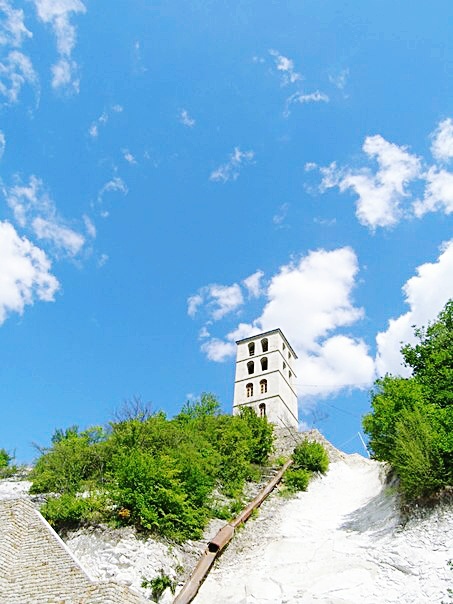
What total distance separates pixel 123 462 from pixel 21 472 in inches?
360

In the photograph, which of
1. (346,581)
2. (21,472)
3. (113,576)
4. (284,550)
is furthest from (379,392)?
(21,472)

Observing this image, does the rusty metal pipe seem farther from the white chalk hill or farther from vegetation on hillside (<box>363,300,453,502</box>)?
vegetation on hillside (<box>363,300,453,502</box>)

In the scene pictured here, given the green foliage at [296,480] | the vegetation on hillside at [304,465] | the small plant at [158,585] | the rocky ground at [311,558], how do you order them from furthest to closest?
the vegetation on hillside at [304,465], the green foliage at [296,480], the small plant at [158,585], the rocky ground at [311,558]

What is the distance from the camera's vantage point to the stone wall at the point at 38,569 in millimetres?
8977

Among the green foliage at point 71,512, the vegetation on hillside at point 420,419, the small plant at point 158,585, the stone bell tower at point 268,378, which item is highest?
the stone bell tower at point 268,378

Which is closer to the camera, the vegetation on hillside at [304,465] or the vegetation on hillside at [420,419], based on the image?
the vegetation on hillside at [420,419]

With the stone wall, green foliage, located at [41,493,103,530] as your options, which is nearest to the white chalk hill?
the stone wall

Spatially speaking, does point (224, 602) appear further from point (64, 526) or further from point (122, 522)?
point (64, 526)

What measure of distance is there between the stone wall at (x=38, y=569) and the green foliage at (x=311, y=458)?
13260 mm

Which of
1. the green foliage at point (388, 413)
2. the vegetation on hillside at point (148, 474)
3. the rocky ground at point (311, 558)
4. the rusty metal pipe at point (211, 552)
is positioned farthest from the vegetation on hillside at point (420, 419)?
the vegetation on hillside at point (148, 474)

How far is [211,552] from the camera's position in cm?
1306

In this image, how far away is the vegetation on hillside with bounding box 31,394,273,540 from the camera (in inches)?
520

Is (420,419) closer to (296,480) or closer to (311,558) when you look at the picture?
(311,558)

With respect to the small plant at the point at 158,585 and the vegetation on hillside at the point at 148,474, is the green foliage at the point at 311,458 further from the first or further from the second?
the small plant at the point at 158,585
